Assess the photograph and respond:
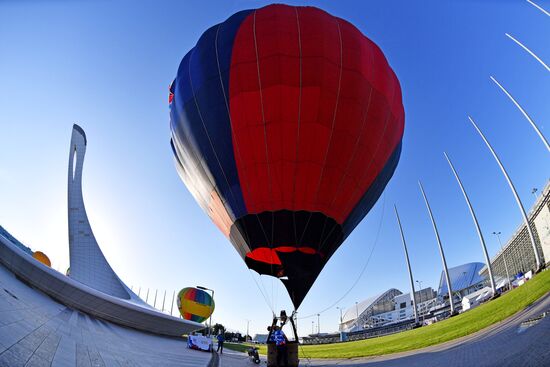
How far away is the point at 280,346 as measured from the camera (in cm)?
825

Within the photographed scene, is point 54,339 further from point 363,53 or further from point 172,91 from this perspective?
point 363,53

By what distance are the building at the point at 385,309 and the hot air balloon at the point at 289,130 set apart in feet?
288

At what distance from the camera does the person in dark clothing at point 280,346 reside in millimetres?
8078

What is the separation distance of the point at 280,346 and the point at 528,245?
67.2m

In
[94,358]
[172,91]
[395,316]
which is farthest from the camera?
[395,316]

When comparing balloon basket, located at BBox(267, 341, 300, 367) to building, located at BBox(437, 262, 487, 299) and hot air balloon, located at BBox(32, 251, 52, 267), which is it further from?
building, located at BBox(437, 262, 487, 299)

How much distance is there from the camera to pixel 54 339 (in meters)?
6.62

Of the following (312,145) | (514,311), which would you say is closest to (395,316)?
(514,311)

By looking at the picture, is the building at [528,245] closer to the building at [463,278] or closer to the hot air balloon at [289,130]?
the building at [463,278]

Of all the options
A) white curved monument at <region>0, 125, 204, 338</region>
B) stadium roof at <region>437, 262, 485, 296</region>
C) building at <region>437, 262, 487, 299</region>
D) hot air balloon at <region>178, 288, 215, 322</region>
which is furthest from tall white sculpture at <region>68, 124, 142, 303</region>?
stadium roof at <region>437, 262, 485, 296</region>

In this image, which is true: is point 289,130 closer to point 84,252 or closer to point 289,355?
point 289,355

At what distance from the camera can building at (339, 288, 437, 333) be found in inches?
3602

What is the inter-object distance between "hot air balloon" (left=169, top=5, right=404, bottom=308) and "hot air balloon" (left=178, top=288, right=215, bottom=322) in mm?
38276

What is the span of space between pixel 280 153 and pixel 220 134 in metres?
2.43
